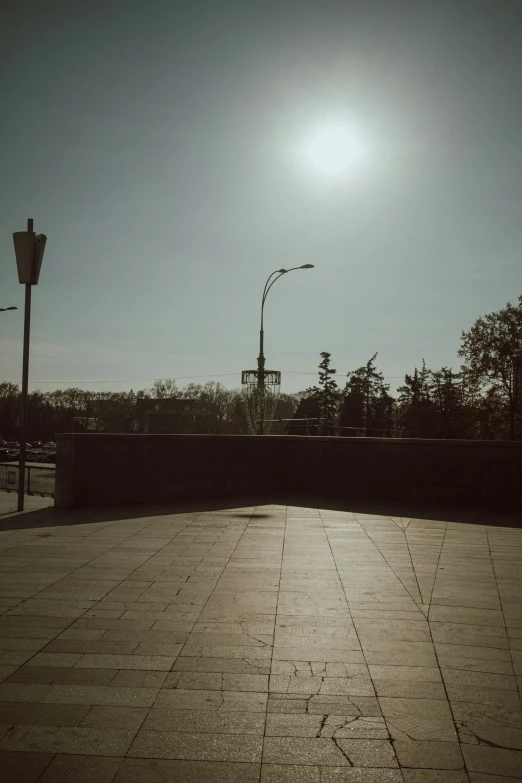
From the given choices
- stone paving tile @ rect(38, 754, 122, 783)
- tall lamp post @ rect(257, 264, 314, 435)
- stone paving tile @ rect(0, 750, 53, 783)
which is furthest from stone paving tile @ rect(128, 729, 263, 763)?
tall lamp post @ rect(257, 264, 314, 435)

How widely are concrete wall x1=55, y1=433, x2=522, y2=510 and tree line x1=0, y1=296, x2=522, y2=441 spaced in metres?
7.40

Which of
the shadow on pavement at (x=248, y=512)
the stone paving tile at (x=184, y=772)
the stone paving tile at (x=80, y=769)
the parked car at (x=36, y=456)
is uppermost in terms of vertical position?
the shadow on pavement at (x=248, y=512)

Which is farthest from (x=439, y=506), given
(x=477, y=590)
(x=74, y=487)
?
(x=74, y=487)

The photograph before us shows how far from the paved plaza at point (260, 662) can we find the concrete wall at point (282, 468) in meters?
3.66

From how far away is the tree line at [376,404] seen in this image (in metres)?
38.2

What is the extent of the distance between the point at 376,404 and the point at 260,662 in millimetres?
66653

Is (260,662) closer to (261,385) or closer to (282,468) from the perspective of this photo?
(282,468)

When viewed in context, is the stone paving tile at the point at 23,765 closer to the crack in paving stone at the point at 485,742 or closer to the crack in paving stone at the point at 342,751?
the crack in paving stone at the point at 342,751

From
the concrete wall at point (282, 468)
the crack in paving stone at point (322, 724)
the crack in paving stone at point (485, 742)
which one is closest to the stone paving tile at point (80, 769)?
the crack in paving stone at point (322, 724)

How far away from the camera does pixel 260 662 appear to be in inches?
168

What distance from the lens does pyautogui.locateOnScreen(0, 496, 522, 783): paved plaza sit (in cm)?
305

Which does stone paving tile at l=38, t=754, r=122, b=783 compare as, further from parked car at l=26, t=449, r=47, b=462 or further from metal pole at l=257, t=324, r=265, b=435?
parked car at l=26, t=449, r=47, b=462

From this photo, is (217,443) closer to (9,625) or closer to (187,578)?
(187,578)

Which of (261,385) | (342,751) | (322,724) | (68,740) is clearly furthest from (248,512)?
(261,385)
